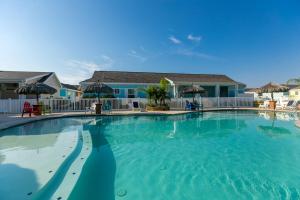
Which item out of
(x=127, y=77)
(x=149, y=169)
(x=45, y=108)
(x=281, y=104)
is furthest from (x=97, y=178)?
(x=281, y=104)

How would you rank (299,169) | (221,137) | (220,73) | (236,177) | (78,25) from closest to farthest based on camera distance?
(236,177), (299,169), (221,137), (78,25), (220,73)

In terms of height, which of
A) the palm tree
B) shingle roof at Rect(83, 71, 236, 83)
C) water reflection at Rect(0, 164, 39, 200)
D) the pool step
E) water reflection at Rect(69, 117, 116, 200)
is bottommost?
water reflection at Rect(69, 117, 116, 200)

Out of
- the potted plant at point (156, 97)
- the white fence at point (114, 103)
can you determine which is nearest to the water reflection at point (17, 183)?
the white fence at point (114, 103)

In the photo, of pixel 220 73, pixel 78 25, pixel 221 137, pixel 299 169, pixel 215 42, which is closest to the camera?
pixel 299 169

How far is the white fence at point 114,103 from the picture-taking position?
Answer: 15.5 m

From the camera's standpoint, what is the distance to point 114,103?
18.6m

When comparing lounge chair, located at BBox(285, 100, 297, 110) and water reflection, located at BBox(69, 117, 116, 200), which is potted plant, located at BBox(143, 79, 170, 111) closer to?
water reflection, located at BBox(69, 117, 116, 200)

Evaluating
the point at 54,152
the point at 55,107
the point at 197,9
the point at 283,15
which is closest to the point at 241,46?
Result: the point at 283,15

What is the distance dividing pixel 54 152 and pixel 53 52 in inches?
528

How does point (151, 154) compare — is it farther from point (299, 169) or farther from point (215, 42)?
point (215, 42)

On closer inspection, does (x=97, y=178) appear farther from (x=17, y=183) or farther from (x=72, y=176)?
(x=17, y=183)

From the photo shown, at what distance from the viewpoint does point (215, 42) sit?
21234 millimetres

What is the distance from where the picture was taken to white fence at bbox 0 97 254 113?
15500 mm

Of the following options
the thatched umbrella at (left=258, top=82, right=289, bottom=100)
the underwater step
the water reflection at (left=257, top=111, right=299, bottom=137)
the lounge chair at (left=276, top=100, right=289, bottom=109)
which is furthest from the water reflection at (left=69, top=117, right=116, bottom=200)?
the lounge chair at (left=276, top=100, right=289, bottom=109)
